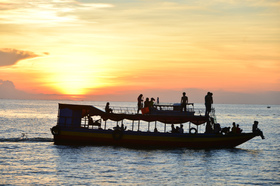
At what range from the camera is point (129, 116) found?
4184 cm

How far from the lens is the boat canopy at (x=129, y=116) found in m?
40.8

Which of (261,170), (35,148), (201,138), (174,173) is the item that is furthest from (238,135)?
(35,148)

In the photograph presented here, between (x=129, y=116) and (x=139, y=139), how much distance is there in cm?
291

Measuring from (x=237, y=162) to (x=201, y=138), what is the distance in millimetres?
5605

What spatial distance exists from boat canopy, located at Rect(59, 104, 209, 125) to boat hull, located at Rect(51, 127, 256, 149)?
1.57m

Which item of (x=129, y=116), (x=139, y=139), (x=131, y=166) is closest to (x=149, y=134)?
(x=139, y=139)

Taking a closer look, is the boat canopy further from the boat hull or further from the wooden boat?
the boat hull

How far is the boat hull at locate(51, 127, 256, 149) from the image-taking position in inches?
1587

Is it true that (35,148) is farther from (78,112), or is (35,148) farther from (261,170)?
(261,170)

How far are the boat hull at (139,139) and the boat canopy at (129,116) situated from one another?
61.7 inches

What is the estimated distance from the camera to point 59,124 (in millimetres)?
41781

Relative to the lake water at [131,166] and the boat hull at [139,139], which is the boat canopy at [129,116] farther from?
the lake water at [131,166]

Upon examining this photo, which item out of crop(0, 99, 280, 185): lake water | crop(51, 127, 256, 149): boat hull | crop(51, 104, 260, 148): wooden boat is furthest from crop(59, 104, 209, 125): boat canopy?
crop(0, 99, 280, 185): lake water

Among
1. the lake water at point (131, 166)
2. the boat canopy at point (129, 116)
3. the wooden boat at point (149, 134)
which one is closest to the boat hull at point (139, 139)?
the wooden boat at point (149, 134)
